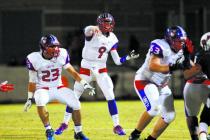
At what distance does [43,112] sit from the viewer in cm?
875

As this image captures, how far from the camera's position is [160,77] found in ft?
27.4

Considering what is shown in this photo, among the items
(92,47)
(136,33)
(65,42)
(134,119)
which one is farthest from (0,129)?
(136,33)

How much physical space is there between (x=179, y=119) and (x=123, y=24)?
8.27 metres

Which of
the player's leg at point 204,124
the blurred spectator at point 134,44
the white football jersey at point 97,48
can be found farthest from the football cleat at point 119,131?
the blurred spectator at point 134,44

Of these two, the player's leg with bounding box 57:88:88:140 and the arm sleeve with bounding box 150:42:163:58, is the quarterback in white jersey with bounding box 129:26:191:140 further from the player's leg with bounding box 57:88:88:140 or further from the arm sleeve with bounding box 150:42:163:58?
the player's leg with bounding box 57:88:88:140

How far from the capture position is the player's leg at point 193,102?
26.3ft

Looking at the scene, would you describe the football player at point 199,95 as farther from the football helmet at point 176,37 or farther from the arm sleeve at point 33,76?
the arm sleeve at point 33,76

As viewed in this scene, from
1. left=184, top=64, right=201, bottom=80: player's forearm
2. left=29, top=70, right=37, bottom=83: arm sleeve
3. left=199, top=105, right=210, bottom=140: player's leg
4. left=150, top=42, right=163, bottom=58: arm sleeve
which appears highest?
left=150, top=42, right=163, bottom=58: arm sleeve

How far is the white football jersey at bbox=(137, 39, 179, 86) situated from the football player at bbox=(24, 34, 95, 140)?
3.22 ft

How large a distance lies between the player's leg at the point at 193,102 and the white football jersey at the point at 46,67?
2.02m

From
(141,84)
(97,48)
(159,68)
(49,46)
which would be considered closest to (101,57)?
(97,48)

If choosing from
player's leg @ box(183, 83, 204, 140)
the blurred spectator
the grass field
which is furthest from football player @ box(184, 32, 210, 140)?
the blurred spectator

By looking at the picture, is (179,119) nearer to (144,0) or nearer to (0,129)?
(0,129)

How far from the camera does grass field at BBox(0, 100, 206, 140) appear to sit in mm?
9844
